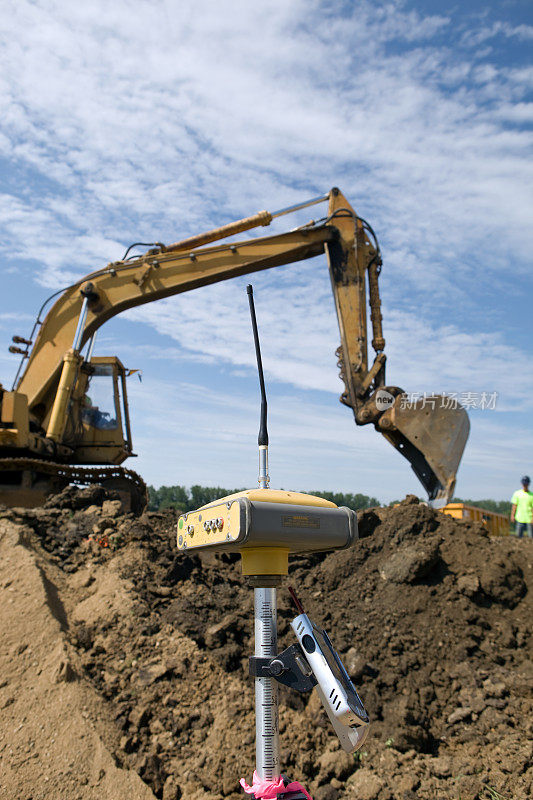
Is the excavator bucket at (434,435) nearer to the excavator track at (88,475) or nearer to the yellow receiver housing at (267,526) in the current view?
the excavator track at (88,475)

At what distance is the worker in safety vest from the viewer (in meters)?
9.92

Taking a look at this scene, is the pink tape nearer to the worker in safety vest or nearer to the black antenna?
the black antenna

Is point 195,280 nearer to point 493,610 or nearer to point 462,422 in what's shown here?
point 462,422

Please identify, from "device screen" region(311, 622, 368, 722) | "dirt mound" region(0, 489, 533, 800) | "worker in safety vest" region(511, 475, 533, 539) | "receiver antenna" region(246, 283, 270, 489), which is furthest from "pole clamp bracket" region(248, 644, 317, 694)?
"worker in safety vest" region(511, 475, 533, 539)

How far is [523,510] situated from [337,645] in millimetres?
6481

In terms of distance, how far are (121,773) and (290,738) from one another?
108cm

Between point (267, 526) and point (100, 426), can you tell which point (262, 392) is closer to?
point (267, 526)

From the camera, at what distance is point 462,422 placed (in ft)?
26.1

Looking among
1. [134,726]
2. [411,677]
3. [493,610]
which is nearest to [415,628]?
[411,677]

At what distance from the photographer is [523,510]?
9.95m

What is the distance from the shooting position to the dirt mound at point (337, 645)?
3580 millimetres

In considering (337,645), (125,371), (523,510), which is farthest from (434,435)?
(125,371)

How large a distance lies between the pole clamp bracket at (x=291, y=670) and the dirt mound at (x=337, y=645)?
2.18 m

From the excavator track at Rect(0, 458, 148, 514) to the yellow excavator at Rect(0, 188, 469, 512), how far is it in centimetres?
2
